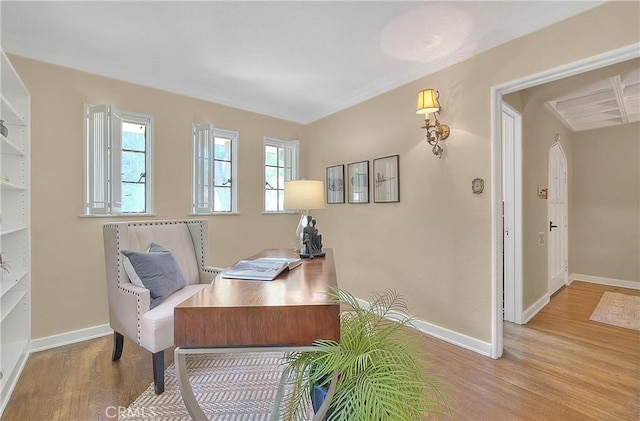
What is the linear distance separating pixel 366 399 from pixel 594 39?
240cm

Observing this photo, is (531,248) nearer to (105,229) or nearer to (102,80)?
(105,229)

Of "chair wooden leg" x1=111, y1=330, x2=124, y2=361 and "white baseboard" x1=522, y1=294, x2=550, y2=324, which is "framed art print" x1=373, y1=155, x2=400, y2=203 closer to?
"white baseboard" x1=522, y1=294, x2=550, y2=324

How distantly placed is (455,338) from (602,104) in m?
3.31

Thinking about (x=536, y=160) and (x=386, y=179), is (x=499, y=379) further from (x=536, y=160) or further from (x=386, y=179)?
(x=536, y=160)

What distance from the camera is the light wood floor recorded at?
1686 millimetres

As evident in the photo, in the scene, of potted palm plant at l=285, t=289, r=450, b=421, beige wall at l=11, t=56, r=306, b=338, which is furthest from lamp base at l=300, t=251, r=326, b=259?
beige wall at l=11, t=56, r=306, b=338

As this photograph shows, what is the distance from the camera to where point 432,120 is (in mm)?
2646

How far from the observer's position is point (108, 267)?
7.11ft

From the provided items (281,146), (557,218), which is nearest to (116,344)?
(281,146)

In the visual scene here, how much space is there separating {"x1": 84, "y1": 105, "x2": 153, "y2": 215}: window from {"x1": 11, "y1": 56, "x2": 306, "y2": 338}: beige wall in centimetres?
7

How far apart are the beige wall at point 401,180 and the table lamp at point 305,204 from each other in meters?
1.09

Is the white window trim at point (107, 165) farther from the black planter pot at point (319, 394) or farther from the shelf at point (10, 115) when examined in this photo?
the black planter pot at point (319, 394)

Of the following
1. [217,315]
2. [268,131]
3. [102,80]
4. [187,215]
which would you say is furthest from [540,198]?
[102,80]

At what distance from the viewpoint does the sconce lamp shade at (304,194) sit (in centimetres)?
227
